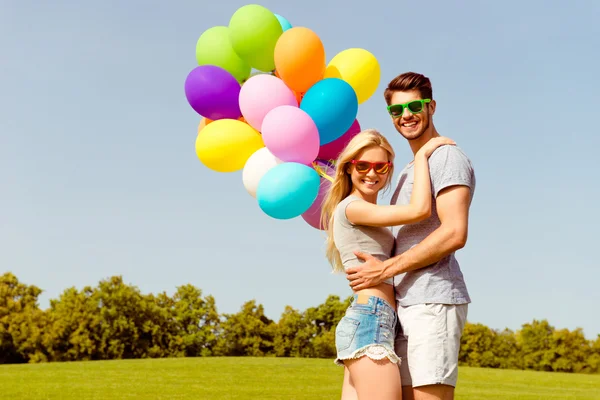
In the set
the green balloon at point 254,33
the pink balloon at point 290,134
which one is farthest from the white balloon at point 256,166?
the green balloon at point 254,33

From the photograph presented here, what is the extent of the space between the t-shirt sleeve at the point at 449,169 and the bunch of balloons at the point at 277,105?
103 inches

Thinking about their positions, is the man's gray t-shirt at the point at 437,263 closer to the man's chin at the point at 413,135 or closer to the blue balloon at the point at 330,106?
the man's chin at the point at 413,135

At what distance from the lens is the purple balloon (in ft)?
21.5

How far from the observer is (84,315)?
30.3 meters

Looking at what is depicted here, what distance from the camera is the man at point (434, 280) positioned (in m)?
3.34

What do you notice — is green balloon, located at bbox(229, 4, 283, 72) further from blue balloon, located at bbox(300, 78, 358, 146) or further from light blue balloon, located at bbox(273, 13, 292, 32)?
blue balloon, located at bbox(300, 78, 358, 146)

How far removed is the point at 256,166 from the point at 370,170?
2.96 metres

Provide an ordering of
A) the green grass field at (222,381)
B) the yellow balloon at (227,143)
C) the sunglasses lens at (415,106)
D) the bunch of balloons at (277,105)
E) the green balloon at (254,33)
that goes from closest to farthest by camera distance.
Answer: the sunglasses lens at (415,106), the bunch of balloons at (277,105), the yellow balloon at (227,143), the green balloon at (254,33), the green grass field at (222,381)

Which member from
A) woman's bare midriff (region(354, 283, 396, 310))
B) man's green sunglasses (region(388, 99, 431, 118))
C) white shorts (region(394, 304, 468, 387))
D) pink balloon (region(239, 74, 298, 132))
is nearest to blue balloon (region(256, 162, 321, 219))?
pink balloon (region(239, 74, 298, 132))

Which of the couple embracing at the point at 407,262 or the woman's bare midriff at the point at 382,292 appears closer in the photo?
the couple embracing at the point at 407,262

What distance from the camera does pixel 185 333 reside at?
1235 inches

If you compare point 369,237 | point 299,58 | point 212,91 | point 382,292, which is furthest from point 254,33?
point 382,292

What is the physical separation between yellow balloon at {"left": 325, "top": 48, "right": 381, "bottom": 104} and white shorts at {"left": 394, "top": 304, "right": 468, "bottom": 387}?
380 centimetres

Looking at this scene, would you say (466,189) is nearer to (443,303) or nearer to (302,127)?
(443,303)
